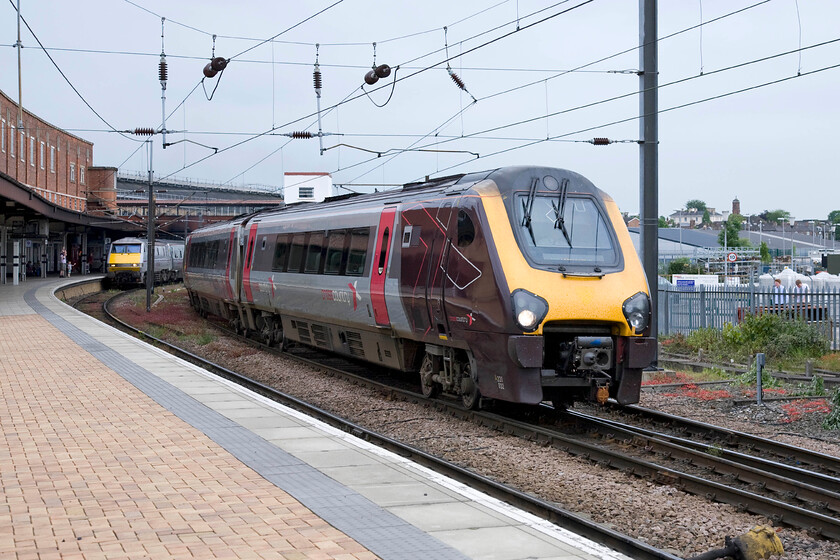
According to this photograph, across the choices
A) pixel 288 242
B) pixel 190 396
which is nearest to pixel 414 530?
pixel 190 396

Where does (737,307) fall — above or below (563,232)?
below

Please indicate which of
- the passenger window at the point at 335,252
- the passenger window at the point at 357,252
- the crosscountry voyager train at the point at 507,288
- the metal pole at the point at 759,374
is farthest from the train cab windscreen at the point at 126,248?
the metal pole at the point at 759,374

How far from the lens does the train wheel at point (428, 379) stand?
532 inches

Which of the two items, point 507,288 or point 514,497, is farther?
point 507,288

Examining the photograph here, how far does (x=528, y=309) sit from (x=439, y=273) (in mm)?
1995

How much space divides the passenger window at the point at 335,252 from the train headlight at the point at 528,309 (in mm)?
5988

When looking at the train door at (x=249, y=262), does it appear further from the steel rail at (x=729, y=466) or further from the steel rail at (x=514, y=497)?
the steel rail at (x=729, y=466)

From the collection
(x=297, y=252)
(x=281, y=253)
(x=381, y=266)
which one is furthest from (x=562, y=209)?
(x=281, y=253)

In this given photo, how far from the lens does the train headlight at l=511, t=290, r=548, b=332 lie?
10578mm

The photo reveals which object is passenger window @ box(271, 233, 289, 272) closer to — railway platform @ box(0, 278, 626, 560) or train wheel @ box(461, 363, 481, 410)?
railway platform @ box(0, 278, 626, 560)

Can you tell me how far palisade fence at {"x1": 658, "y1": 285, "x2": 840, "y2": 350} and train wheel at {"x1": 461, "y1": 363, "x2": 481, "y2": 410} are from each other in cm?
1108

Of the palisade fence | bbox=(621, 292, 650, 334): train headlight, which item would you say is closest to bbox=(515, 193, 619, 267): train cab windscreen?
bbox=(621, 292, 650, 334): train headlight

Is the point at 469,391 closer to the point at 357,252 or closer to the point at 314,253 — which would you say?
the point at 357,252

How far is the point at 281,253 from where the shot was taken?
19.8 meters
